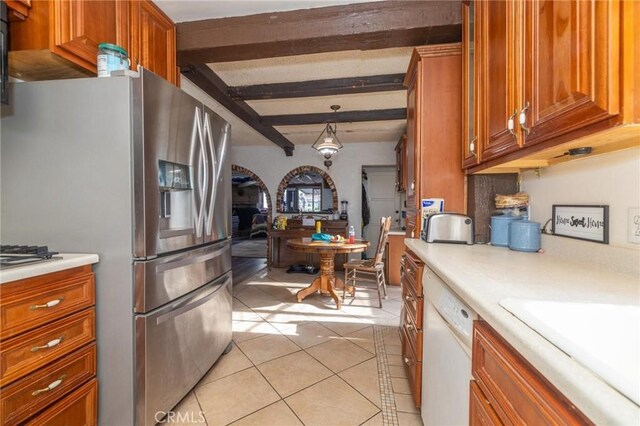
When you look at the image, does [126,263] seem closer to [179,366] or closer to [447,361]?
[179,366]

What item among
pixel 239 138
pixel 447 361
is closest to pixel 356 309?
pixel 447 361

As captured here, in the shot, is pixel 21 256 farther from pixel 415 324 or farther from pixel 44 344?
pixel 415 324

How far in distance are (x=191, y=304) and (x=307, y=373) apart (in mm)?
Answer: 948

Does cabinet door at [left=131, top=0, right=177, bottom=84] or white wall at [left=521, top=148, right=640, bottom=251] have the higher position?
cabinet door at [left=131, top=0, right=177, bottom=84]

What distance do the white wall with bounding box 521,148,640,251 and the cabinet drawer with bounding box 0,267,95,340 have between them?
220cm

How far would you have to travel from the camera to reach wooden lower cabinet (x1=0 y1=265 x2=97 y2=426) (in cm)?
97

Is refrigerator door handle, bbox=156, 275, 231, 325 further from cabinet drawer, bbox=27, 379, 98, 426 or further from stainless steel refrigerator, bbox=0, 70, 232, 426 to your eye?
cabinet drawer, bbox=27, 379, 98, 426

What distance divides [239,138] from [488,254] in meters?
4.68

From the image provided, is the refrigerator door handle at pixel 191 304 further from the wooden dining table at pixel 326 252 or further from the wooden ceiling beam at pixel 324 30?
the wooden ceiling beam at pixel 324 30

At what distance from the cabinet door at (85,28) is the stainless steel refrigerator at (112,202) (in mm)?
181

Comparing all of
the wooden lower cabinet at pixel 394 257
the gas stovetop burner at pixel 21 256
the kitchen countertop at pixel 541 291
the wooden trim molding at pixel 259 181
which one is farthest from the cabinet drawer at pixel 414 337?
the wooden trim molding at pixel 259 181

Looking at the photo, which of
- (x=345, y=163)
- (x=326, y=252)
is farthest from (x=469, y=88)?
(x=345, y=163)

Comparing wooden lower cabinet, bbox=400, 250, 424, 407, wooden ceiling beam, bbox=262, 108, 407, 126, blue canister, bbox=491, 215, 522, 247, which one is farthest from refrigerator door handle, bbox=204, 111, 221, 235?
wooden ceiling beam, bbox=262, 108, 407, 126

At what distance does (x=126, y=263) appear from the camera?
1.28 metres
